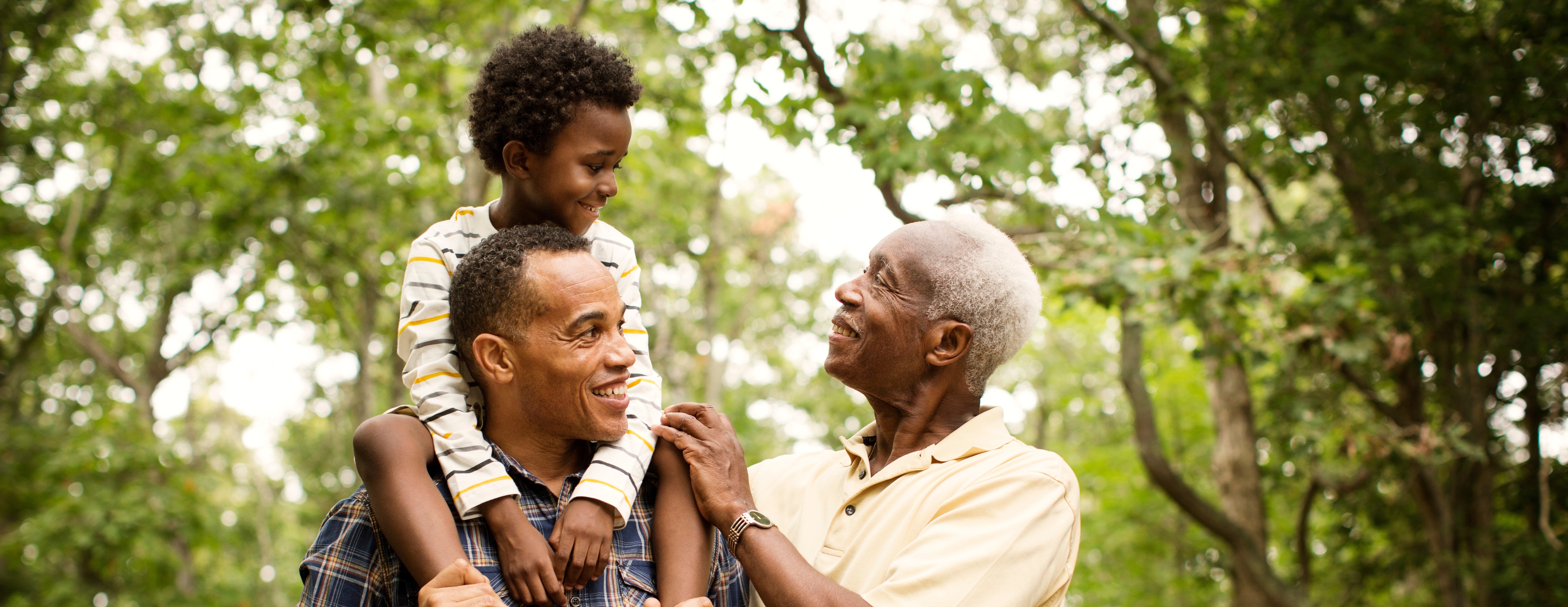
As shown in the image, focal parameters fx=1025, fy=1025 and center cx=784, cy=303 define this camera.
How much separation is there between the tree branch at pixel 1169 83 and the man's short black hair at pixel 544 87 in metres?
4.36

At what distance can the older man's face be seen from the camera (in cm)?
255

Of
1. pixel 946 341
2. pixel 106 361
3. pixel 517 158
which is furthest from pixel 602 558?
pixel 106 361

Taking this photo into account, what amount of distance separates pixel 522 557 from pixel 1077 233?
4851 millimetres

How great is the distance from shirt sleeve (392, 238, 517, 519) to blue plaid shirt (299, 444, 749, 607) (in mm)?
72

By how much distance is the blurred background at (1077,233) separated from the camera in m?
5.94

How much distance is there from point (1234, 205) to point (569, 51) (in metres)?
12.8

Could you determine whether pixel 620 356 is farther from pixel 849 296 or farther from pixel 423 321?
pixel 849 296

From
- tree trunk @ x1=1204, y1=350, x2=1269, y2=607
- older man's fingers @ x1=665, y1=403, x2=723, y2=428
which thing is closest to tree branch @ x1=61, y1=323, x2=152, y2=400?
tree trunk @ x1=1204, y1=350, x2=1269, y2=607

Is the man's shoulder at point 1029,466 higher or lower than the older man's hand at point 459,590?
lower

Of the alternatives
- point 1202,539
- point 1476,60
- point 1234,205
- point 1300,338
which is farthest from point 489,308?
point 1234,205

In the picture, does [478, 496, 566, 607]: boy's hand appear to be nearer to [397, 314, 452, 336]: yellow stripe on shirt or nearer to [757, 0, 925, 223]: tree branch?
[397, 314, 452, 336]: yellow stripe on shirt

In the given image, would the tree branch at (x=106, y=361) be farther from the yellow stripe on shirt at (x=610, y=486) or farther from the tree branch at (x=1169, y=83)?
the yellow stripe on shirt at (x=610, y=486)

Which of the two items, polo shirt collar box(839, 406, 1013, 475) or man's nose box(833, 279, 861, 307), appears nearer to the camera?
polo shirt collar box(839, 406, 1013, 475)

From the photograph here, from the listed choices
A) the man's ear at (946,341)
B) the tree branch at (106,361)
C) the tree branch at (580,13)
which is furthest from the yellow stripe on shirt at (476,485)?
the tree branch at (106,361)
